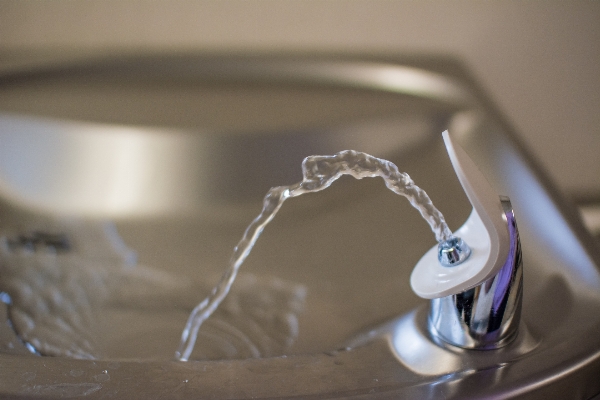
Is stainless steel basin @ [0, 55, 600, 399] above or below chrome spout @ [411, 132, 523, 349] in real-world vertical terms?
above

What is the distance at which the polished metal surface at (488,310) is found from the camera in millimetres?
302

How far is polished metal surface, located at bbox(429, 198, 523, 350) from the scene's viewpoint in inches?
11.9

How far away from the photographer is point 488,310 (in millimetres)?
310

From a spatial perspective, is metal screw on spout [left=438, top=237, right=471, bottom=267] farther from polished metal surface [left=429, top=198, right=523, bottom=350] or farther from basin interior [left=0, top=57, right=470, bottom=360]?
basin interior [left=0, top=57, right=470, bottom=360]

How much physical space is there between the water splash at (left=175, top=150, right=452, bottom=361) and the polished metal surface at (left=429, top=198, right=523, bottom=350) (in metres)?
0.04

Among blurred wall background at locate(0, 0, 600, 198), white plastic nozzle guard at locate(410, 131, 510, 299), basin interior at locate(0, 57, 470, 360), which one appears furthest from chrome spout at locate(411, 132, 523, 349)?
blurred wall background at locate(0, 0, 600, 198)

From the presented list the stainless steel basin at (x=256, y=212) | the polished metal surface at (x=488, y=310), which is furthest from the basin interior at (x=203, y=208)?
the polished metal surface at (x=488, y=310)

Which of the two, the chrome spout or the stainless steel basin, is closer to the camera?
the chrome spout

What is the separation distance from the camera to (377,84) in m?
0.62

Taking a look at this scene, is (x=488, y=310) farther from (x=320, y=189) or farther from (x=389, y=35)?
(x=389, y=35)

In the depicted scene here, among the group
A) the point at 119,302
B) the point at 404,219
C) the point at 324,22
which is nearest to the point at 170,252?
the point at 119,302

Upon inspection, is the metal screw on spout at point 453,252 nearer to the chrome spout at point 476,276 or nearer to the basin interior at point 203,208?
the chrome spout at point 476,276

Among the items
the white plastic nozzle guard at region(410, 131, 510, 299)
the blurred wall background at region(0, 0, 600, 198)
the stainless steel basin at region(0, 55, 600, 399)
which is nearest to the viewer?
the white plastic nozzle guard at region(410, 131, 510, 299)

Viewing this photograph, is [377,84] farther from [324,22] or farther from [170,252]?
[170,252]
